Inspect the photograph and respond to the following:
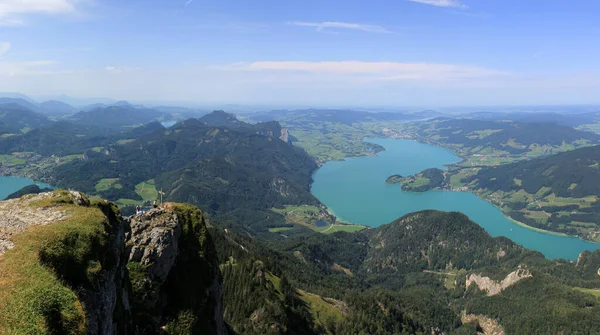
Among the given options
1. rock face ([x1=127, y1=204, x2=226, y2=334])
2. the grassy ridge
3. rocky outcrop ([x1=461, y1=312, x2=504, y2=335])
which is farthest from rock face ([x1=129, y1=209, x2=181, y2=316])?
rocky outcrop ([x1=461, y1=312, x2=504, y2=335])

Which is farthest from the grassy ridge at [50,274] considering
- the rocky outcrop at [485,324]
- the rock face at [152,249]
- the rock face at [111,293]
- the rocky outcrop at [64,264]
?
the rocky outcrop at [485,324]

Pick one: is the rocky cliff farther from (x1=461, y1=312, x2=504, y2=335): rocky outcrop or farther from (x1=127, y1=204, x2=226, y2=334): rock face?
(x1=461, y1=312, x2=504, y2=335): rocky outcrop

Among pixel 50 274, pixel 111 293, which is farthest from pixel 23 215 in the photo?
pixel 111 293

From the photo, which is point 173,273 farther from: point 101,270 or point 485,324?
point 485,324

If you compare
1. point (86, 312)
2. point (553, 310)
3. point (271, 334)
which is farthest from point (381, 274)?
point (86, 312)

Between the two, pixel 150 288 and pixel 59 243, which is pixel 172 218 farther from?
pixel 59 243

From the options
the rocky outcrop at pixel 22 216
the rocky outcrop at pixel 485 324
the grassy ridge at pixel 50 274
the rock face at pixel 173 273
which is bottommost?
the rocky outcrop at pixel 485 324

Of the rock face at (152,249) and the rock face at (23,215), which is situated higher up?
the rock face at (23,215)

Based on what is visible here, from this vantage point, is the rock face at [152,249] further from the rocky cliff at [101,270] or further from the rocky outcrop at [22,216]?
the rocky outcrop at [22,216]
